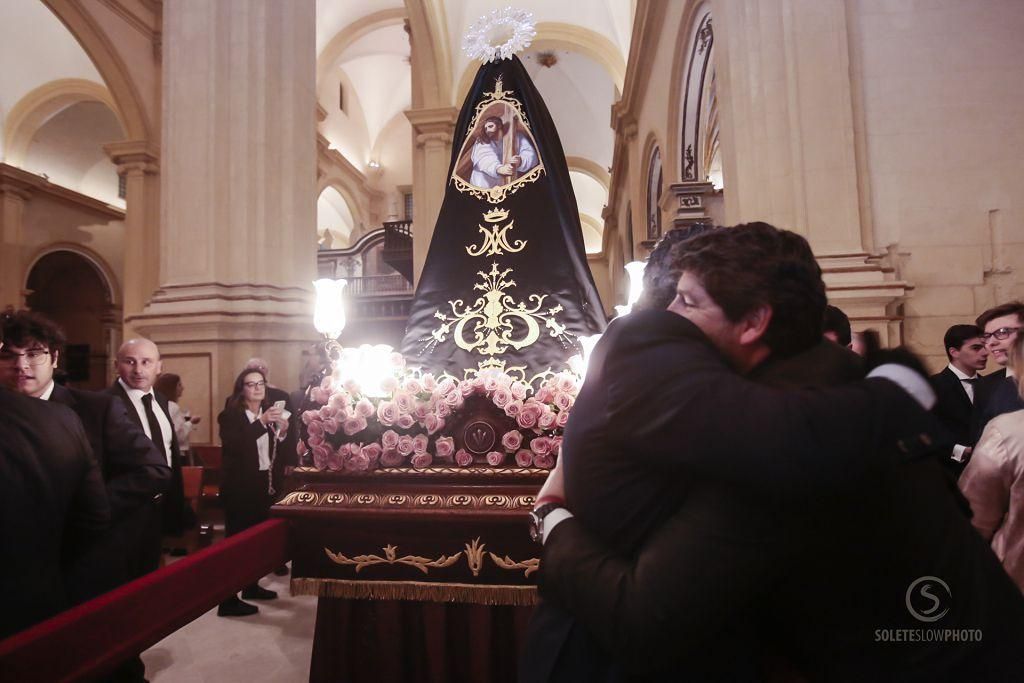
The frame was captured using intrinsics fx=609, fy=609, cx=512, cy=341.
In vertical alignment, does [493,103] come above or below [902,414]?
above

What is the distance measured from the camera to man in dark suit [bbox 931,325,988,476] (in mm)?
3307

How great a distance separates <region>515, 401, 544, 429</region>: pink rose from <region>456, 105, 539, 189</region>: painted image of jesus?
1182 millimetres

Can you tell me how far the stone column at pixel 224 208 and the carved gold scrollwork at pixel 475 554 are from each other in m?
4.12

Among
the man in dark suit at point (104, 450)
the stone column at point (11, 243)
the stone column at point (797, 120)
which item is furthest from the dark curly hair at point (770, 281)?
the stone column at point (11, 243)

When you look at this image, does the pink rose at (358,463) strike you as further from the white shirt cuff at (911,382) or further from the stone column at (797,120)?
the stone column at (797,120)

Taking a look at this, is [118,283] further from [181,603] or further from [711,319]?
[711,319]

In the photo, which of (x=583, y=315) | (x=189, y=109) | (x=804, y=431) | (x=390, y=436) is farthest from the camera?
(x=189, y=109)

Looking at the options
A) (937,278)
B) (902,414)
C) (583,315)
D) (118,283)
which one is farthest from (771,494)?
(118,283)

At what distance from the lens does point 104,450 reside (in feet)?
8.13

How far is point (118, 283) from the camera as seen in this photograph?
52.4ft

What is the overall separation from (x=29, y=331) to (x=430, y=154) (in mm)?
10352

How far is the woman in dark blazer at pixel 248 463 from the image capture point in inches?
153

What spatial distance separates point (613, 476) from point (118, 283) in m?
18.4

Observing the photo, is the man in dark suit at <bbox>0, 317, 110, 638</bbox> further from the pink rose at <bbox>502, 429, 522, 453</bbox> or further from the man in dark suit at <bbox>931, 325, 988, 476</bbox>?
the man in dark suit at <bbox>931, 325, 988, 476</bbox>
